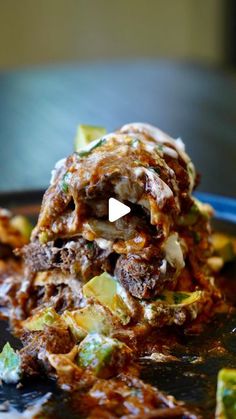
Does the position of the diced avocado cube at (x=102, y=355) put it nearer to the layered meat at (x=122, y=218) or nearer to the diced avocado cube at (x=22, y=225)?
the layered meat at (x=122, y=218)

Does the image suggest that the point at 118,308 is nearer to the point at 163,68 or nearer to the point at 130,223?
the point at 130,223

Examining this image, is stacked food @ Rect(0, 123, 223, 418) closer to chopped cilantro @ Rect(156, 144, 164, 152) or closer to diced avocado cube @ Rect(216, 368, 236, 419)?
chopped cilantro @ Rect(156, 144, 164, 152)

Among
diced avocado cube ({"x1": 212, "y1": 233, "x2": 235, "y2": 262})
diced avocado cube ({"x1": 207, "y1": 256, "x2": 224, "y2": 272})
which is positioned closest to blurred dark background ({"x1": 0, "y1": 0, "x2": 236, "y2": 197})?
diced avocado cube ({"x1": 212, "y1": 233, "x2": 235, "y2": 262})

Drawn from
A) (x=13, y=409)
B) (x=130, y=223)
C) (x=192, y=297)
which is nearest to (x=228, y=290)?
(x=192, y=297)

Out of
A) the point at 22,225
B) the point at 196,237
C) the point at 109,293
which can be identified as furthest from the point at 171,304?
the point at 22,225

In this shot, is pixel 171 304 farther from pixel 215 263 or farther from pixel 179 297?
pixel 215 263

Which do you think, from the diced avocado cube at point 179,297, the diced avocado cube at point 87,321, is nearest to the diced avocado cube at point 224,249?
the diced avocado cube at point 179,297
